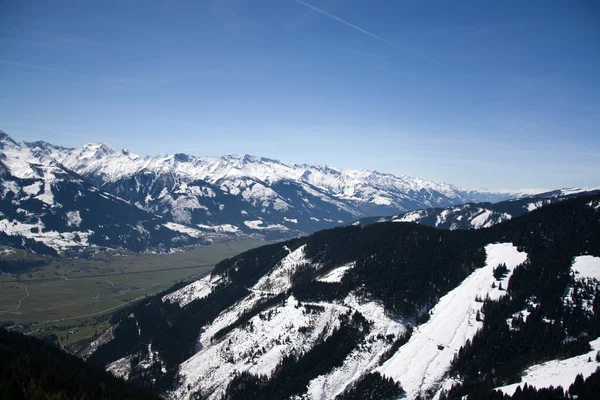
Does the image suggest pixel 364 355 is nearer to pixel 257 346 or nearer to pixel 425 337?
pixel 425 337

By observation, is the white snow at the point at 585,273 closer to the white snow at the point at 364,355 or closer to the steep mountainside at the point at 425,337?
the steep mountainside at the point at 425,337

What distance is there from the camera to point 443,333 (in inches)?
5984

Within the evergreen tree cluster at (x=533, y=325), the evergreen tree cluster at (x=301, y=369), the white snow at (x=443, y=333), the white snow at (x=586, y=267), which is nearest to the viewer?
the evergreen tree cluster at (x=533, y=325)

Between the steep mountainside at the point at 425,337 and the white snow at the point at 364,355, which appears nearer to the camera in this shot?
the steep mountainside at the point at 425,337

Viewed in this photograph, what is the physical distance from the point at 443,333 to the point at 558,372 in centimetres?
4585

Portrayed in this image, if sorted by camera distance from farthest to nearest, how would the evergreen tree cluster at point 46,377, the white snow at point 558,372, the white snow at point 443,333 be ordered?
the white snow at point 443,333 < the white snow at point 558,372 < the evergreen tree cluster at point 46,377

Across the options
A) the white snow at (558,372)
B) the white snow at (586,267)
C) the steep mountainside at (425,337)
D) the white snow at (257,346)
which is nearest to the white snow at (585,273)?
the white snow at (586,267)

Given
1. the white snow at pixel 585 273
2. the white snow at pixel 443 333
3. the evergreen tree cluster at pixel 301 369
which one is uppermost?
the white snow at pixel 585 273

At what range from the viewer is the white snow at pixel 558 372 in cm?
10344

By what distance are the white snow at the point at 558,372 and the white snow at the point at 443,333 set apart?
25.1 m

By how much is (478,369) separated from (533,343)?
2228cm

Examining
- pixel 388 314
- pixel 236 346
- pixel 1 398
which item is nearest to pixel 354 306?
pixel 388 314

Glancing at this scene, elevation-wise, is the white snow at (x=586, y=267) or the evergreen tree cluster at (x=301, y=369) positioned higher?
the white snow at (x=586, y=267)

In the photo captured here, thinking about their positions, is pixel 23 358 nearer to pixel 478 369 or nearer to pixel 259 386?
pixel 259 386
